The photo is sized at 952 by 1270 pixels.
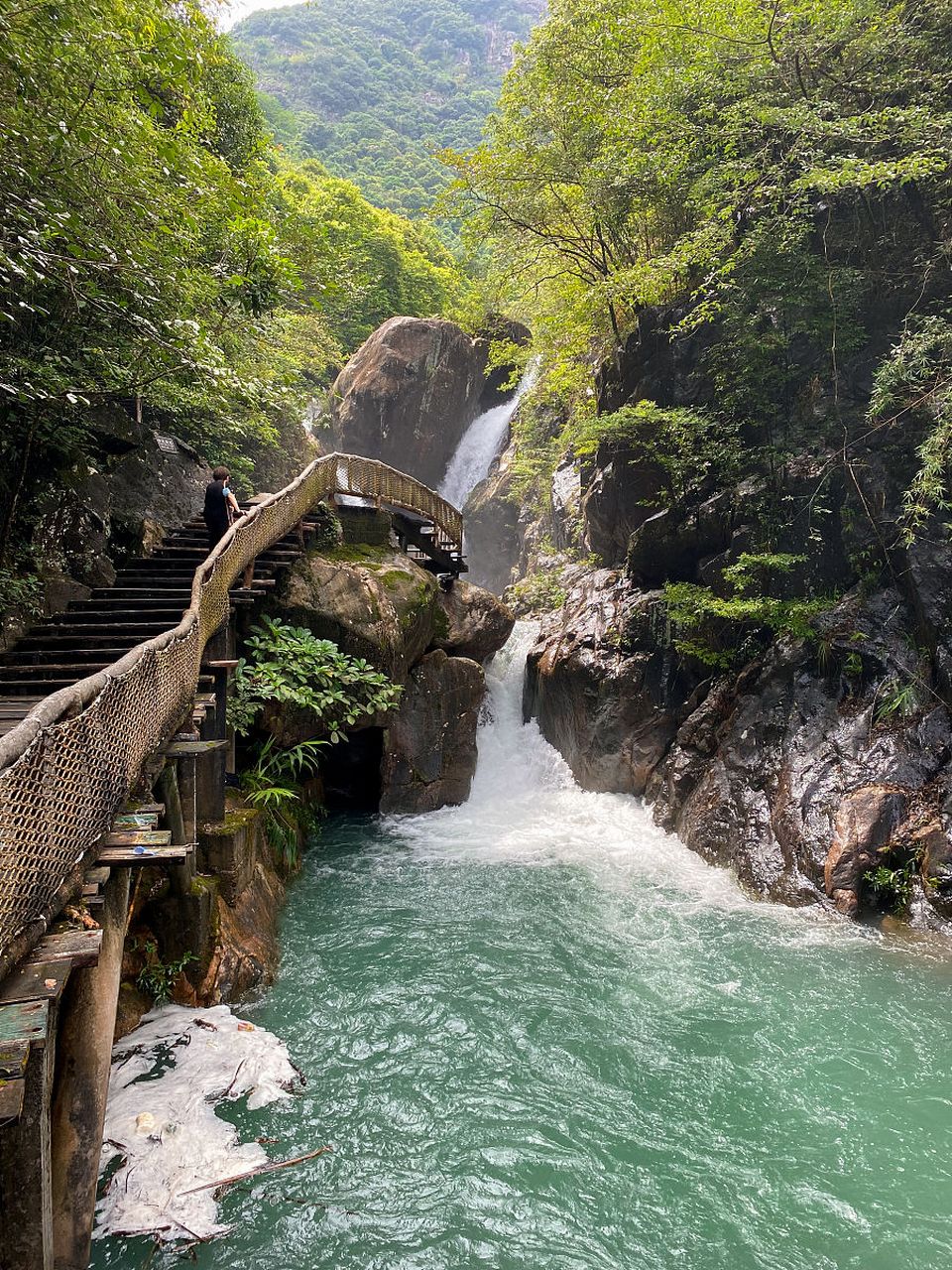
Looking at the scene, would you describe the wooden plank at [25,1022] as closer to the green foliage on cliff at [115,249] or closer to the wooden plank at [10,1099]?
the wooden plank at [10,1099]

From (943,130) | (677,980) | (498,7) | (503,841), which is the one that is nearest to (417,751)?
(503,841)

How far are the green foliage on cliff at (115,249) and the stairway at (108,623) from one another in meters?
1.90

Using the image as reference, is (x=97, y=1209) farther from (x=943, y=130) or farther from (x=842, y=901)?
(x=943, y=130)

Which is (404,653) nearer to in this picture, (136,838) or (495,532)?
(136,838)

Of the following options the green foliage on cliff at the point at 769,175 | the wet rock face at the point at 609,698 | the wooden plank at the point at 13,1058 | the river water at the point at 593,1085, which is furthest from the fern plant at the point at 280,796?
the green foliage on cliff at the point at 769,175

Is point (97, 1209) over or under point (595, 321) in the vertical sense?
under

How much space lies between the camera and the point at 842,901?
9031 mm

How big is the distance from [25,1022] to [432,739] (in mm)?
10927

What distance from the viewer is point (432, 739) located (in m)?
13.7

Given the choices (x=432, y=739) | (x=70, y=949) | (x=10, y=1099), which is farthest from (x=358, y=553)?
(x=10, y=1099)

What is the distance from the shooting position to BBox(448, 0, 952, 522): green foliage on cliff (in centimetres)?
1105

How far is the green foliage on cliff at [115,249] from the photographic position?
20.8ft

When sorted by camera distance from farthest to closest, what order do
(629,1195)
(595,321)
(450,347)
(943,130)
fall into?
(450,347) → (595,321) → (943,130) → (629,1195)

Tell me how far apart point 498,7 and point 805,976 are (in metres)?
160
